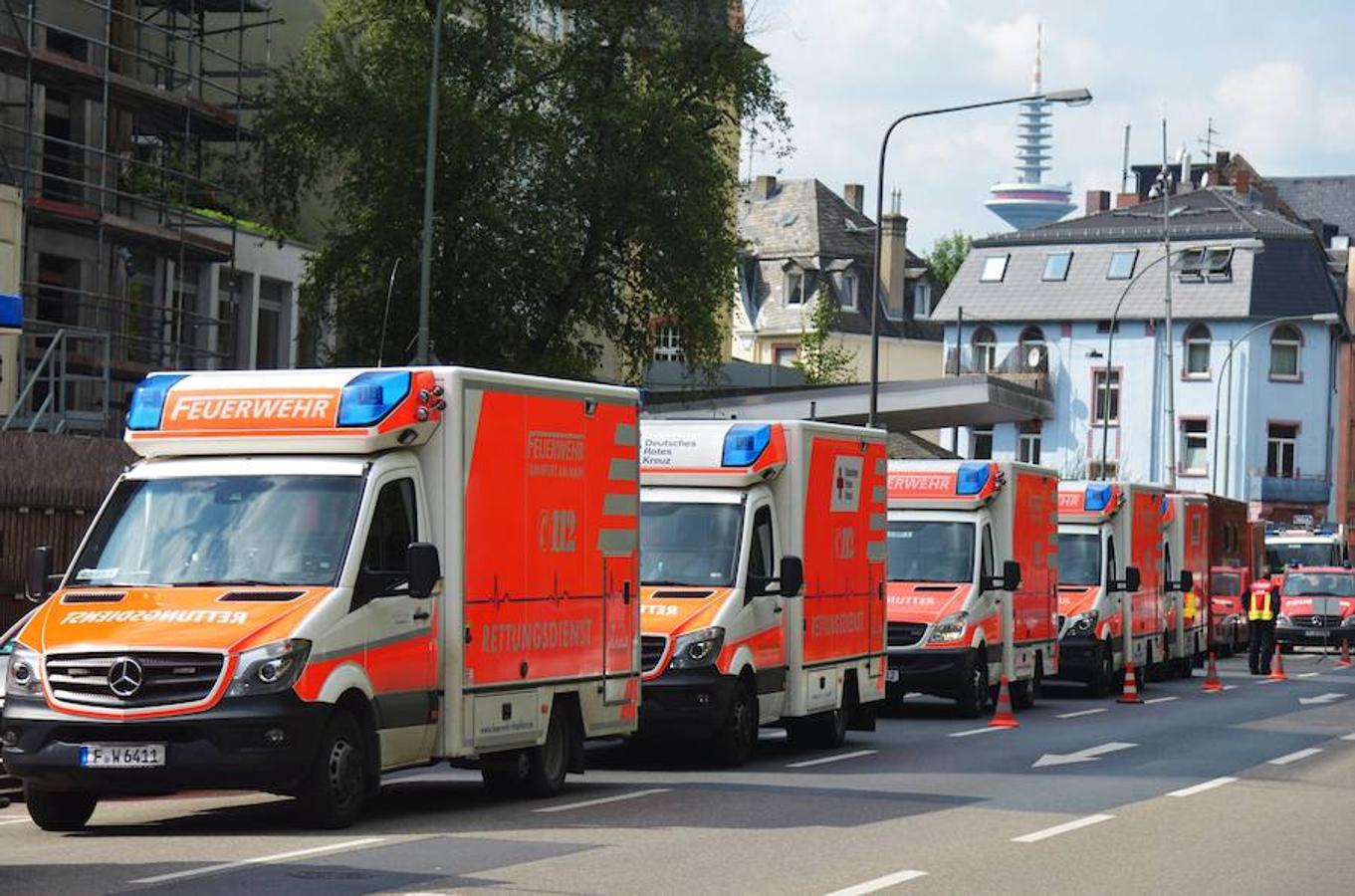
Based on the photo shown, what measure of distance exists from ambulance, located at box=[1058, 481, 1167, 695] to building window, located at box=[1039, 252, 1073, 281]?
60.6 m

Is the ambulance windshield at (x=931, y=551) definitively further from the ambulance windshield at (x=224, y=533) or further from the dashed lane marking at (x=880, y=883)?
the dashed lane marking at (x=880, y=883)

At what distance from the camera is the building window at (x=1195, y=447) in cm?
9531

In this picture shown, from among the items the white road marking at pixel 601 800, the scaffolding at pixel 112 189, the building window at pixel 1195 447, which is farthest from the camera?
the building window at pixel 1195 447

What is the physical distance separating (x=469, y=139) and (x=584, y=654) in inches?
1062

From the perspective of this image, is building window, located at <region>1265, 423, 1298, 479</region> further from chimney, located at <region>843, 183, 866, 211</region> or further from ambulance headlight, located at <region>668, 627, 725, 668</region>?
ambulance headlight, located at <region>668, 627, 725, 668</region>

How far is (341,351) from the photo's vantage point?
4778 centimetres

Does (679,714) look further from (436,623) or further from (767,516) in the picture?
(436,623)

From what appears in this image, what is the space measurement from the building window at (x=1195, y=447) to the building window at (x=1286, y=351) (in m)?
3.39

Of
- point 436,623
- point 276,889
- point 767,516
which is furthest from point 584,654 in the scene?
point 276,889

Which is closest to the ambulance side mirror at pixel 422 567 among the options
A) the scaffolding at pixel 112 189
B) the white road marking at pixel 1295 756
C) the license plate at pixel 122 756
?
the license plate at pixel 122 756

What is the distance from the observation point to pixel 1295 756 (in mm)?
24703

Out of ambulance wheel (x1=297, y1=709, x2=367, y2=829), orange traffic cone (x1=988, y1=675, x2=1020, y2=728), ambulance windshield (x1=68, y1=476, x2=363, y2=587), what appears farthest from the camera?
orange traffic cone (x1=988, y1=675, x2=1020, y2=728)

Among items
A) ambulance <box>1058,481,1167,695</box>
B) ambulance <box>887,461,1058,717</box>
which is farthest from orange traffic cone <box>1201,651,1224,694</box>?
ambulance <box>887,461,1058,717</box>

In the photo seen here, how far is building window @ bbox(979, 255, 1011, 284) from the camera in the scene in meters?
101
